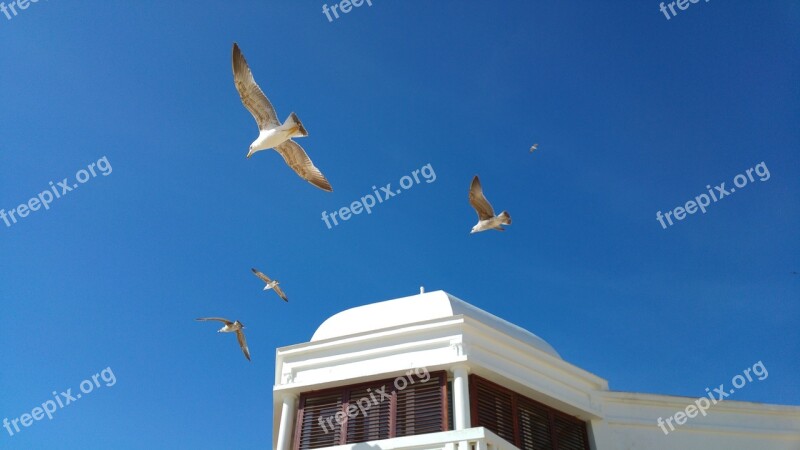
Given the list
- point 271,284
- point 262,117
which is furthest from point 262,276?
point 262,117

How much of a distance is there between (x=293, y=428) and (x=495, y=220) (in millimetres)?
6006

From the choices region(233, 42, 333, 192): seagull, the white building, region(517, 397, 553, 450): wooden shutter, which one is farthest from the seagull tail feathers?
region(517, 397, 553, 450): wooden shutter

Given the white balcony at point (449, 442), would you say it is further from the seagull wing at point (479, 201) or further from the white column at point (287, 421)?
the seagull wing at point (479, 201)

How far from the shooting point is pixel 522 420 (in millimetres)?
13758

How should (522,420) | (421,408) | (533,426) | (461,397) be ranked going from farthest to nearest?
(533,426), (522,420), (421,408), (461,397)

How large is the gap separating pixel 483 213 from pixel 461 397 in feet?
14.2

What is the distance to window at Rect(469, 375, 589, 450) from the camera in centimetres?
1326

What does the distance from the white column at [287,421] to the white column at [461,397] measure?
11.0 feet

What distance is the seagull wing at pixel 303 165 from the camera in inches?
536

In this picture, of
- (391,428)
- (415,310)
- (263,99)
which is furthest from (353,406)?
(263,99)

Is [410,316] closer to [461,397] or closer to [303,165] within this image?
[461,397]

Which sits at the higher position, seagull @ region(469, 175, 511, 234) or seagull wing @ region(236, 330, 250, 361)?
seagull @ region(469, 175, 511, 234)

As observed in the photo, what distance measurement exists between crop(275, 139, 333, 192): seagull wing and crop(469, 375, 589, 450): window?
15.9 feet

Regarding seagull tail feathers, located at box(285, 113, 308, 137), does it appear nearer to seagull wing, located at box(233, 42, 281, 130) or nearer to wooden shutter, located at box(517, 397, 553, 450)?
seagull wing, located at box(233, 42, 281, 130)
